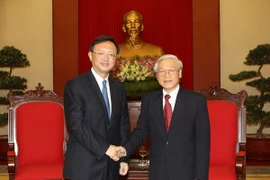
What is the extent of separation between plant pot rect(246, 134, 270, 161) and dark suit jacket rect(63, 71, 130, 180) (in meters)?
3.63

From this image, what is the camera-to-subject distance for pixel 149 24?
21.6ft

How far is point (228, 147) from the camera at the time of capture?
3354 mm

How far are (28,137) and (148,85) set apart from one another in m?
1.15

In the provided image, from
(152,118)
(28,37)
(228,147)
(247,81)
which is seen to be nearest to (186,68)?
(247,81)

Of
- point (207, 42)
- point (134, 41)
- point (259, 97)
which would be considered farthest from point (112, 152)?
point (207, 42)

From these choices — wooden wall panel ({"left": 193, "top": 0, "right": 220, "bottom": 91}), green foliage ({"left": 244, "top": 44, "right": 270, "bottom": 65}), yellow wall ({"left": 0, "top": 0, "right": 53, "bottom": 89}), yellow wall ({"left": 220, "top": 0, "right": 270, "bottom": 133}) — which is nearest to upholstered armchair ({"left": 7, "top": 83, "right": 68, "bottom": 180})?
yellow wall ({"left": 0, "top": 0, "right": 53, "bottom": 89})

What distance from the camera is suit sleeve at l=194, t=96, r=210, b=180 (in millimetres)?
2357

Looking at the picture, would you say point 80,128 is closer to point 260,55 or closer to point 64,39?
point 260,55

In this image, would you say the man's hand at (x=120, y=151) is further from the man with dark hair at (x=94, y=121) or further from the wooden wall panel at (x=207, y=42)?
the wooden wall panel at (x=207, y=42)

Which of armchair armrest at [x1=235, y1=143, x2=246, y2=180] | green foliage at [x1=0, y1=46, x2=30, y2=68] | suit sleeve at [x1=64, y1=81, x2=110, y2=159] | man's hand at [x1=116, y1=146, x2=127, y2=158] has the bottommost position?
armchair armrest at [x1=235, y1=143, x2=246, y2=180]

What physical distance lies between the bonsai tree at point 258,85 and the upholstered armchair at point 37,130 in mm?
2920

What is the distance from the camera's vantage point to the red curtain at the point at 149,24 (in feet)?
21.4

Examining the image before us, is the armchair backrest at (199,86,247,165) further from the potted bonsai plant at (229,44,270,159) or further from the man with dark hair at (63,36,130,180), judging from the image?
the potted bonsai plant at (229,44,270,159)

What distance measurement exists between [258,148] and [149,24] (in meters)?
2.41
